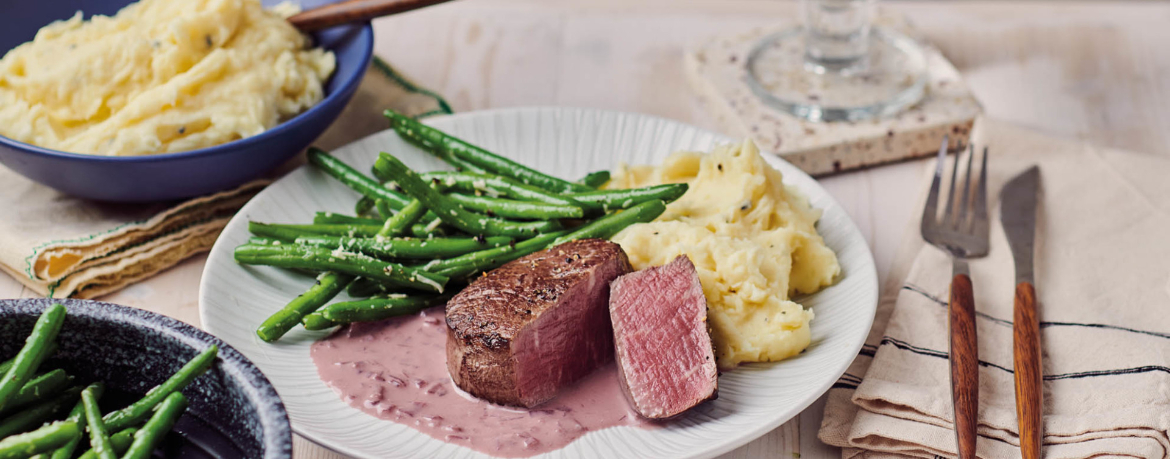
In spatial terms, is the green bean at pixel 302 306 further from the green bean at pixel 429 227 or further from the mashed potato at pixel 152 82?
the mashed potato at pixel 152 82

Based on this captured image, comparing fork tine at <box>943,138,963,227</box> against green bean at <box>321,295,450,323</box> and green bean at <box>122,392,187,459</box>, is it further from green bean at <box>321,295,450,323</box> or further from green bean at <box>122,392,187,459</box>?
green bean at <box>122,392,187,459</box>

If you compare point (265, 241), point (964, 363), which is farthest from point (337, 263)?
point (964, 363)

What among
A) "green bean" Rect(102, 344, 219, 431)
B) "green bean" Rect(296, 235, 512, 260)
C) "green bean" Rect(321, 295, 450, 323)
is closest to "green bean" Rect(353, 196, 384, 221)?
"green bean" Rect(296, 235, 512, 260)

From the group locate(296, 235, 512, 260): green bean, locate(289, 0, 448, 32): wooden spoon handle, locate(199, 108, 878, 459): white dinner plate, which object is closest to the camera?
locate(199, 108, 878, 459): white dinner plate

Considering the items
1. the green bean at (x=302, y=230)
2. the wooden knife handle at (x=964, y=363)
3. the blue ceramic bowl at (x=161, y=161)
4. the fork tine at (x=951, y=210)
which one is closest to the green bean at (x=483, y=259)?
the green bean at (x=302, y=230)

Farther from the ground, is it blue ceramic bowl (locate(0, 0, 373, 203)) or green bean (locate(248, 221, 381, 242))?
blue ceramic bowl (locate(0, 0, 373, 203))

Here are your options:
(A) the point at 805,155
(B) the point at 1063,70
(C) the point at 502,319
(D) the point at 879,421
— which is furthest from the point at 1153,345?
(B) the point at 1063,70

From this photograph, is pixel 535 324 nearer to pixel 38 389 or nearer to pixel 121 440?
pixel 121 440

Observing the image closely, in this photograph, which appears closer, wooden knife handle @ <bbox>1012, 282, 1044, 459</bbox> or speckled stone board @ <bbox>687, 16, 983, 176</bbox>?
wooden knife handle @ <bbox>1012, 282, 1044, 459</bbox>
